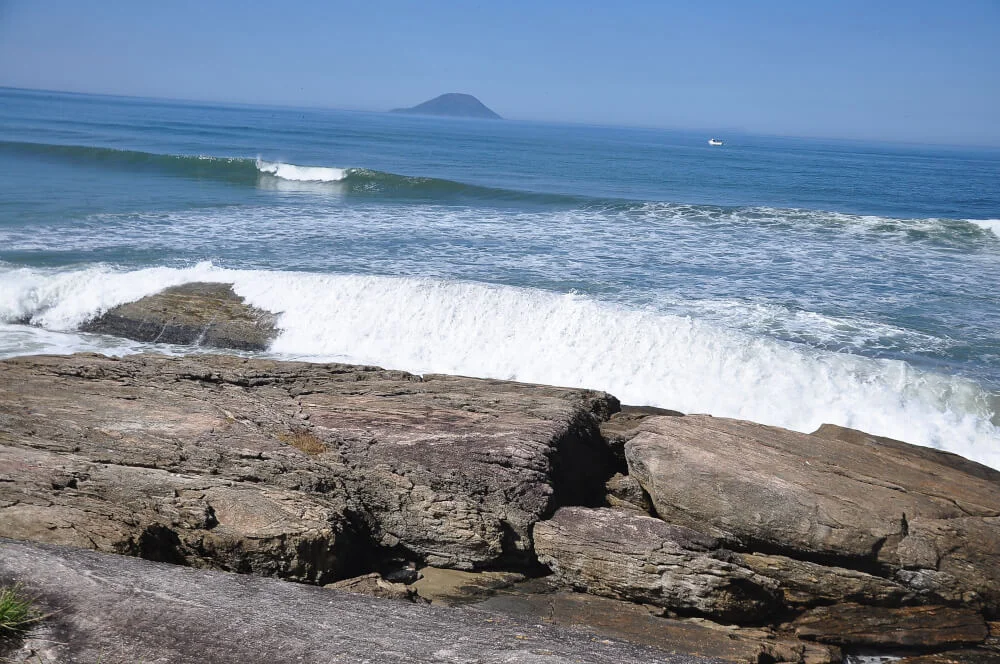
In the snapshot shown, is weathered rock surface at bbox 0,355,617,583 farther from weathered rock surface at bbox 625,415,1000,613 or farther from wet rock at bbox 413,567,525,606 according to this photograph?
weathered rock surface at bbox 625,415,1000,613

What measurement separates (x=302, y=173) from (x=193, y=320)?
24.4 metres

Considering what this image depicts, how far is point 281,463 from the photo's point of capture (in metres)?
6.21

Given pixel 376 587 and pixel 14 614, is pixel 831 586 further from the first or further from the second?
pixel 14 614

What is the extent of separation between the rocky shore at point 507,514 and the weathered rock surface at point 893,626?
1 cm

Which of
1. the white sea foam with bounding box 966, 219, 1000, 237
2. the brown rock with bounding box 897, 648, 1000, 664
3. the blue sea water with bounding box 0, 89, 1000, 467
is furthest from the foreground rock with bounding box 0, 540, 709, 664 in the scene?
the white sea foam with bounding box 966, 219, 1000, 237

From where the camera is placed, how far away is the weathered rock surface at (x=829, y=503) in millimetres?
5910

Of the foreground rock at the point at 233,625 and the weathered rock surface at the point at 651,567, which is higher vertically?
the foreground rock at the point at 233,625

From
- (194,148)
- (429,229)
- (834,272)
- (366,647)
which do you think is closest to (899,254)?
(834,272)

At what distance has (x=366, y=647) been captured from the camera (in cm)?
353

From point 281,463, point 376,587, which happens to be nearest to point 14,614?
point 376,587

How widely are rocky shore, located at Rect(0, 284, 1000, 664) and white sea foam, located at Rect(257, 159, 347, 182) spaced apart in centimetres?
2846

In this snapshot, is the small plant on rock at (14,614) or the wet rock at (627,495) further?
the wet rock at (627,495)

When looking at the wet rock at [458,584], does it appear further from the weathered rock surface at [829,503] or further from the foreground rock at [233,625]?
the foreground rock at [233,625]

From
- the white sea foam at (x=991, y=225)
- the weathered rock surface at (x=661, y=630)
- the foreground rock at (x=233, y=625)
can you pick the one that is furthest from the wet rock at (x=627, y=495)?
the white sea foam at (x=991, y=225)
